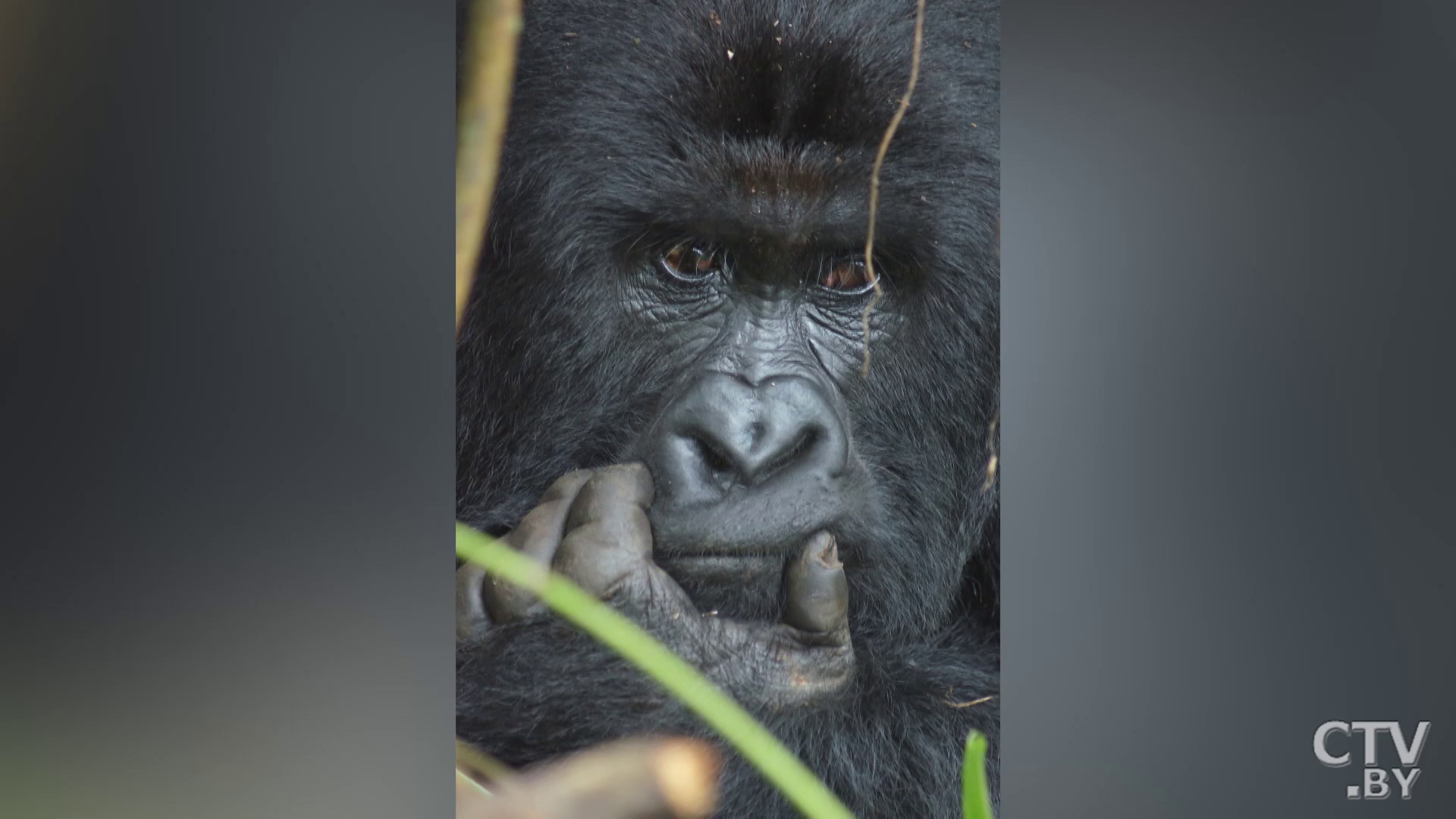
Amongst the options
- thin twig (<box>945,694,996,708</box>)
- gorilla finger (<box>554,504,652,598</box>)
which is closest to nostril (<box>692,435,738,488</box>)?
gorilla finger (<box>554,504,652,598</box>)

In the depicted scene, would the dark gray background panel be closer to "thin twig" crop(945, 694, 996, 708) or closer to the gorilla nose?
"thin twig" crop(945, 694, 996, 708)

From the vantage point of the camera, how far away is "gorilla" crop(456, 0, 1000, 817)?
163cm

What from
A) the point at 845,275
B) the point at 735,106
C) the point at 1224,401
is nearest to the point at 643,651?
the point at 845,275

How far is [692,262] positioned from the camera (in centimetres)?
171

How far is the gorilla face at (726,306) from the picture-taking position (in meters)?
1.63

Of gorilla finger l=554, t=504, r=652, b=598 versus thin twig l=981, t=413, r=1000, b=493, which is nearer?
gorilla finger l=554, t=504, r=652, b=598

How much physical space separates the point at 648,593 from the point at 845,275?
0.55 meters

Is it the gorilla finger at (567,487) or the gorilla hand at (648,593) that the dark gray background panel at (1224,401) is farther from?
the gorilla finger at (567,487)

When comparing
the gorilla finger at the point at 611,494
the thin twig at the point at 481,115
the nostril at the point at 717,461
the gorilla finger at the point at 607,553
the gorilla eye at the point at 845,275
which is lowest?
the gorilla finger at the point at 607,553

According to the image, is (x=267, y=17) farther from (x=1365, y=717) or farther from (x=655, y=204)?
(x=1365, y=717)

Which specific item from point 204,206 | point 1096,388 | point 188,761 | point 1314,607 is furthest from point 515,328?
point 1314,607

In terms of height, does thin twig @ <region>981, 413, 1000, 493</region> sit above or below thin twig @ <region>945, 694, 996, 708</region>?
above

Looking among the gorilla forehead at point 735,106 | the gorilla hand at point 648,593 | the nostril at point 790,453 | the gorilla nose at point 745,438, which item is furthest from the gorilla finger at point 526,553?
A: the gorilla forehead at point 735,106

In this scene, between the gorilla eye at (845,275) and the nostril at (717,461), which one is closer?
the nostril at (717,461)
